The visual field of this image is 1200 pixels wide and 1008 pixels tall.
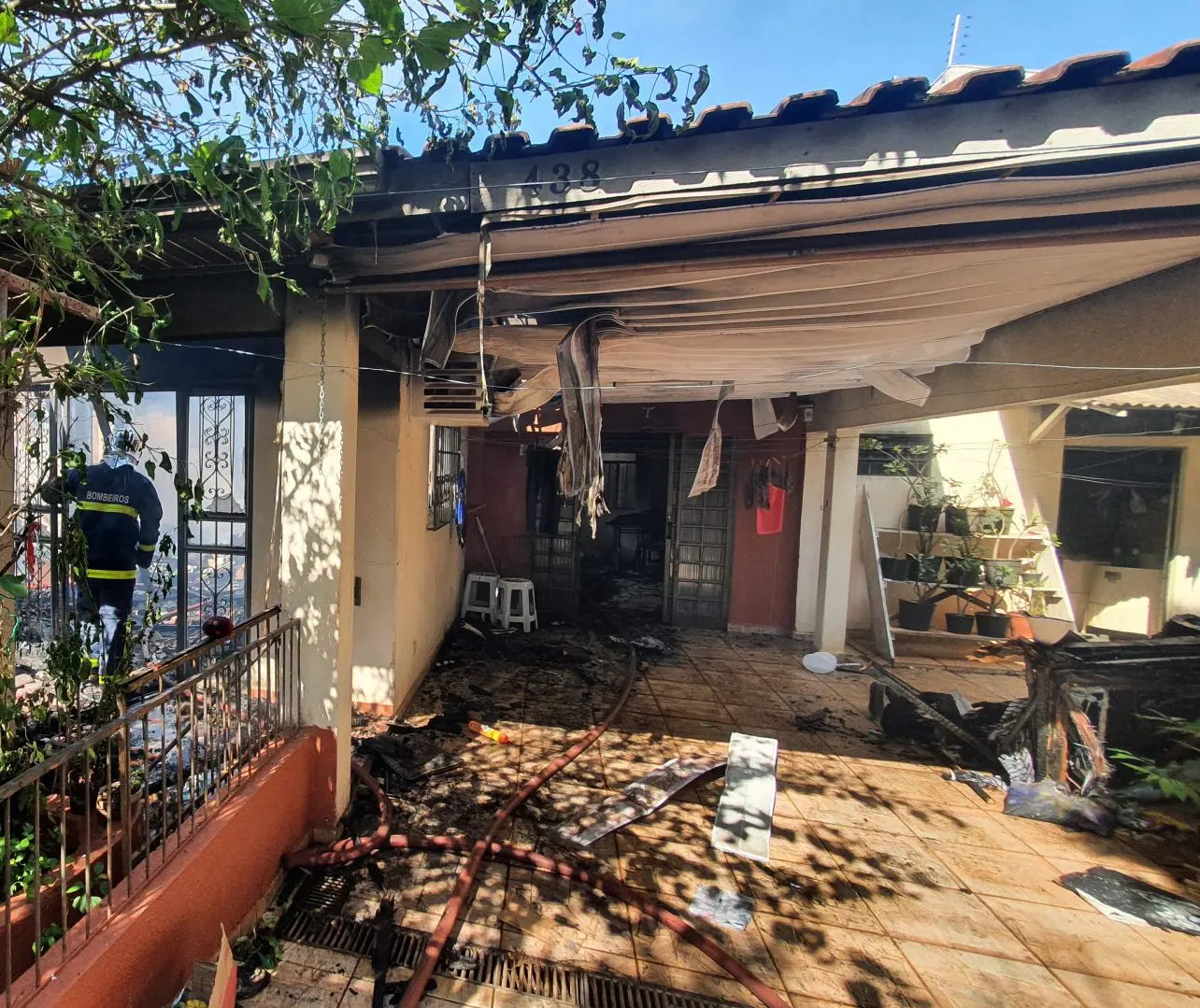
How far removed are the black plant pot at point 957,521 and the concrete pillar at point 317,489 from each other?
7575 millimetres

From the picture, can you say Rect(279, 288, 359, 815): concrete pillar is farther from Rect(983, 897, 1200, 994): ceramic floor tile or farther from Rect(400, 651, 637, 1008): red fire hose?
Rect(983, 897, 1200, 994): ceramic floor tile

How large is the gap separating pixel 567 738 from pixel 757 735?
1692 mm

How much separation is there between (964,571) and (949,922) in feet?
18.2

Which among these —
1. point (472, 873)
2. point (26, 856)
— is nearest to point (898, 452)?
point (472, 873)

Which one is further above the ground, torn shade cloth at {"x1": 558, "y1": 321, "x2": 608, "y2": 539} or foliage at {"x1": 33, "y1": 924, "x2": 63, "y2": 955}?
torn shade cloth at {"x1": 558, "y1": 321, "x2": 608, "y2": 539}

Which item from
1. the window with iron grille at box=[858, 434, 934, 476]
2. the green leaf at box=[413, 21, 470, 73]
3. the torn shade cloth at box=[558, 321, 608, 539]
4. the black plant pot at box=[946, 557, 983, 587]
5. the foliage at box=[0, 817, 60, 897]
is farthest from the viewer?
the window with iron grille at box=[858, 434, 934, 476]

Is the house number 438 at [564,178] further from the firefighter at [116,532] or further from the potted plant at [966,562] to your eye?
the potted plant at [966,562]

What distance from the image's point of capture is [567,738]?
4285 mm

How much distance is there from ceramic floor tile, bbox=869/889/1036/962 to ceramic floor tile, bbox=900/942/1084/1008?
48mm

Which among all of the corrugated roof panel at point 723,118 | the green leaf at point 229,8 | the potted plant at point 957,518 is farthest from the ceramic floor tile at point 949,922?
the potted plant at point 957,518

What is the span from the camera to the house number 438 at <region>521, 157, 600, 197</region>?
2.23 m

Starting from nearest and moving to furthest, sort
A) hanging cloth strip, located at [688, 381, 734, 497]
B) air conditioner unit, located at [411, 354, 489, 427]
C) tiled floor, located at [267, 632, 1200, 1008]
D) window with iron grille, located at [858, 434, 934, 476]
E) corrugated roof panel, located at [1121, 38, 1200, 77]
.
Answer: corrugated roof panel, located at [1121, 38, 1200, 77]
tiled floor, located at [267, 632, 1200, 1008]
air conditioner unit, located at [411, 354, 489, 427]
hanging cloth strip, located at [688, 381, 734, 497]
window with iron grille, located at [858, 434, 934, 476]

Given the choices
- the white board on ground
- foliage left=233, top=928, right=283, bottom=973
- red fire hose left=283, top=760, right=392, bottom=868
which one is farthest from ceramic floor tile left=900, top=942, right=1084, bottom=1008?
foliage left=233, top=928, right=283, bottom=973

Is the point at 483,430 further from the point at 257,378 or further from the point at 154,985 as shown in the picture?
the point at 154,985
